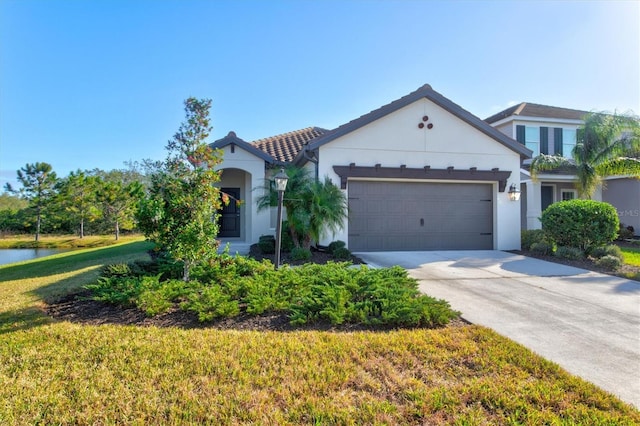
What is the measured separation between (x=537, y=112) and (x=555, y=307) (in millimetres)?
17433

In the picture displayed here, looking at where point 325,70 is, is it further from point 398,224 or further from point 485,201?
point 485,201

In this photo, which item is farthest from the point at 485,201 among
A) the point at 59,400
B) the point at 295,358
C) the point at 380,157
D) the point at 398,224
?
the point at 59,400

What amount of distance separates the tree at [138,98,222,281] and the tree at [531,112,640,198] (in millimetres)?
14139

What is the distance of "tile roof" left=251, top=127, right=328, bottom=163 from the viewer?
45.4 feet

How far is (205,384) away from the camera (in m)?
2.90

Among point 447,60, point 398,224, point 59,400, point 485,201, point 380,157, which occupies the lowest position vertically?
point 59,400

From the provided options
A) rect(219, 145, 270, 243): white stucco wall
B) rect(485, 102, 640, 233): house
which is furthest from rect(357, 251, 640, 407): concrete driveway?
rect(485, 102, 640, 233): house

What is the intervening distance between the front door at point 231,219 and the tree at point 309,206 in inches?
191

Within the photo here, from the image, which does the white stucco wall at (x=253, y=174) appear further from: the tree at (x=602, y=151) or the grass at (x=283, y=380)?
the tree at (x=602, y=151)

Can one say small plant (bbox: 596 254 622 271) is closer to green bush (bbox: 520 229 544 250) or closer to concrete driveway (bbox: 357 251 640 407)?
concrete driveway (bbox: 357 251 640 407)

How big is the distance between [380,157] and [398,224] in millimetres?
2256

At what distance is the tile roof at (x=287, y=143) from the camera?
1384 cm

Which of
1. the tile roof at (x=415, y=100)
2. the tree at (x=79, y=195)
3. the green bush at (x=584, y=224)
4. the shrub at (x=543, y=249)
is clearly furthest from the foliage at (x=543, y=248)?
the tree at (x=79, y=195)

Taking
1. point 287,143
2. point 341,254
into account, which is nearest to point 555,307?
point 341,254
